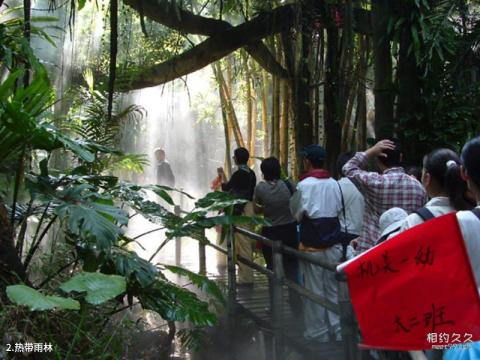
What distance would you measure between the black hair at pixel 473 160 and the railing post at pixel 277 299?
82.8 inches

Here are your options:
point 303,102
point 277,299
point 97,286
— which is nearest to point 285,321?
point 277,299

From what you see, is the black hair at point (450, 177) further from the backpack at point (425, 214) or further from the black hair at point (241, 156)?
the black hair at point (241, 156)

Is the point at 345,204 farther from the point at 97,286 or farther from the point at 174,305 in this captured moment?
the point at 97,286

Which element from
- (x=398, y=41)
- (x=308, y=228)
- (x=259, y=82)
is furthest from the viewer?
(x=259, y=82)

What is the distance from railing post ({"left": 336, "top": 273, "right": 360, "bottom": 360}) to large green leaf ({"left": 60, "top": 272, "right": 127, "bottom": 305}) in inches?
41.1

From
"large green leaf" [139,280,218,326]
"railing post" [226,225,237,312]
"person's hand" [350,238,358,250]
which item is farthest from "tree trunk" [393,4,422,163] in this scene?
"large green leaf" [139,280,218,326]

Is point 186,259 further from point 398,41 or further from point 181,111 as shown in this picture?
point 181,111

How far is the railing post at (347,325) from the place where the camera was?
266 centimetres

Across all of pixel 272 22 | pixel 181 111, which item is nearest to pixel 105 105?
pixel 272 22

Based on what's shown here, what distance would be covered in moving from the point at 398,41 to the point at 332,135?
5.65 ft

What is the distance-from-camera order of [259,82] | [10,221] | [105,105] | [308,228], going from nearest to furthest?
[10,221] < [308,228] < [105,105] < [259,82]

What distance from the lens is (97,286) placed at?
7.80 ft

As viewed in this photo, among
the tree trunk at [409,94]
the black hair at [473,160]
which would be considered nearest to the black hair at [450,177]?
the black hair at [473,160]

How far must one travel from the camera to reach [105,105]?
5777 mm
